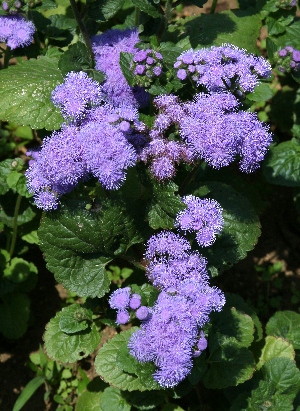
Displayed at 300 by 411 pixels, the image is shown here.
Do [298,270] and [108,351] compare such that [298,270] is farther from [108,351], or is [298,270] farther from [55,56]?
[55,56]

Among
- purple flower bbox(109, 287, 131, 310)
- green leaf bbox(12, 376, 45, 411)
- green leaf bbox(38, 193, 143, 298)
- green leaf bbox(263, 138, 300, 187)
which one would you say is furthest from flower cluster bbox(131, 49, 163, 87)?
green leaf bbox(12, 376, 45, 411)

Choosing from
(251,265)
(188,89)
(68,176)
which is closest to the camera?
(68,176)

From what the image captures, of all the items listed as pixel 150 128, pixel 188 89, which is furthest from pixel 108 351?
pixel 188 89


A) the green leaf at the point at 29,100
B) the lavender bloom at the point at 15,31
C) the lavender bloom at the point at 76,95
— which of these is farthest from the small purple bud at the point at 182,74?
the lavender bloom at the point at 15,31

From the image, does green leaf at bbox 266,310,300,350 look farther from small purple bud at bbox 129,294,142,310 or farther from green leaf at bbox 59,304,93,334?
small purple bud at bbox 129,294,142,310

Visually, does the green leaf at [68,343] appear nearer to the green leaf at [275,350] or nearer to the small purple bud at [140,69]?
the green leaf at [275,350]

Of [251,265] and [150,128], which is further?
[251,265]

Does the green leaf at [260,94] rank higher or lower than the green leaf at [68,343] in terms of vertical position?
higher
